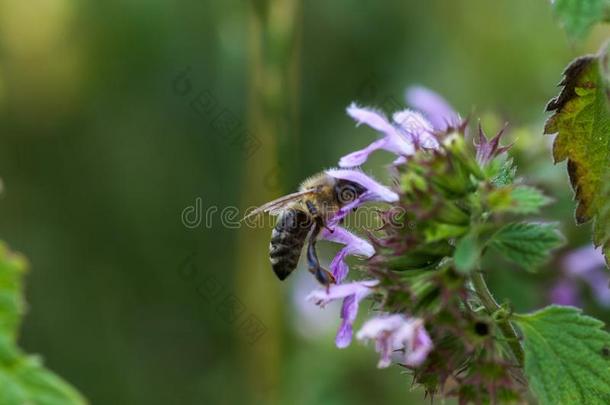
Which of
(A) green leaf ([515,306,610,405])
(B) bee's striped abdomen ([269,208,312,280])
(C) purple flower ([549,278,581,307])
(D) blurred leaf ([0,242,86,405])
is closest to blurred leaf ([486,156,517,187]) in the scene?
(A) green leaf ([515,306,610,405])

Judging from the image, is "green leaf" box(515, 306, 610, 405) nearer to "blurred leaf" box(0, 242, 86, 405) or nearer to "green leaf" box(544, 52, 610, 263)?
"green leaf" box(544, 52, 610, 263)

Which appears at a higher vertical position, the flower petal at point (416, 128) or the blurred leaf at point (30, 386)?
the flower petal at point (416, 128)

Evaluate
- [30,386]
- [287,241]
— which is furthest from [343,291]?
[30,386]

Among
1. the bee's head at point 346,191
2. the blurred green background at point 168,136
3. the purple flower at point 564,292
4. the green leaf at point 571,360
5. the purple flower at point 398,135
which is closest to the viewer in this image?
the green leaf at point 571,360

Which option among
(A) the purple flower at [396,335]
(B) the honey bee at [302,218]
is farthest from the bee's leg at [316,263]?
(A) the purple flower at [396,335]

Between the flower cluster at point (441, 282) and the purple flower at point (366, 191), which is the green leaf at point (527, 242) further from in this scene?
the purple flower at point (366, 191)

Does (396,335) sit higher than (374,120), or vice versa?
(374,120)

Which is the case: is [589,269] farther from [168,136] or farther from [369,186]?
[168,136]

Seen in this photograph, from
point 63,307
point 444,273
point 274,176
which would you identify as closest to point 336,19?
point 274,176
